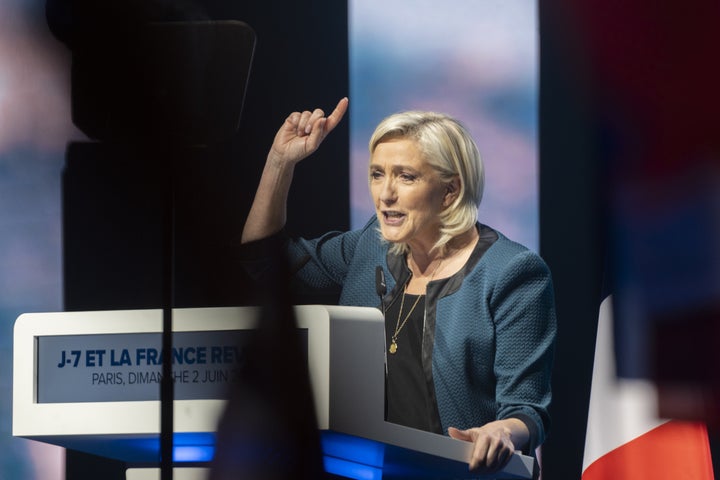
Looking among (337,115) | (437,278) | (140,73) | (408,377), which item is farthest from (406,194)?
(140,73)

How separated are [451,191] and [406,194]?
129 mm

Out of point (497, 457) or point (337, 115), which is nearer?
point (497, 457)

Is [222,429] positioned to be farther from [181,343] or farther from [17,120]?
[17,120]

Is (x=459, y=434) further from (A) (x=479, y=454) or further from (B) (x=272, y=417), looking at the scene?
(B) (x=272, y=417)

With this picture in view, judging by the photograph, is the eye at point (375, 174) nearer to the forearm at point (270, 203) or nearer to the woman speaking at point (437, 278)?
the woman speaking at point (437, 278)

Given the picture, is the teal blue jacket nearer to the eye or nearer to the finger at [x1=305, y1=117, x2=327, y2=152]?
the eye

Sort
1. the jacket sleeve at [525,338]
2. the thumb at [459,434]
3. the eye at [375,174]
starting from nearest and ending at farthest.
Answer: the thumb at [459,434] → the jacket sleeve at [525,338] → the eye at [375,174]

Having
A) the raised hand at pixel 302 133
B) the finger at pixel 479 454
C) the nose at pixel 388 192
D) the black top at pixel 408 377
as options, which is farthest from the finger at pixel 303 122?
the finger at pixel 479 454

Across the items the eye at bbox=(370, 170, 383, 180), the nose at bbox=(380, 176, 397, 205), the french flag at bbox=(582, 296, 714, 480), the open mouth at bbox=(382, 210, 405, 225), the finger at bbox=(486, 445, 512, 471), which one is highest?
the eye at bbox=(370, 170, 383, 180)

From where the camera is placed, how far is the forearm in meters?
2.89

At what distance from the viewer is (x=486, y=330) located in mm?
2527

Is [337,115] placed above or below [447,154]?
above

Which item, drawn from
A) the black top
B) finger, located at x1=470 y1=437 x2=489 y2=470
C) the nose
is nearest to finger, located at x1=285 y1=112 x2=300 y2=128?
the nose

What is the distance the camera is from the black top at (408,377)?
8.30ft
